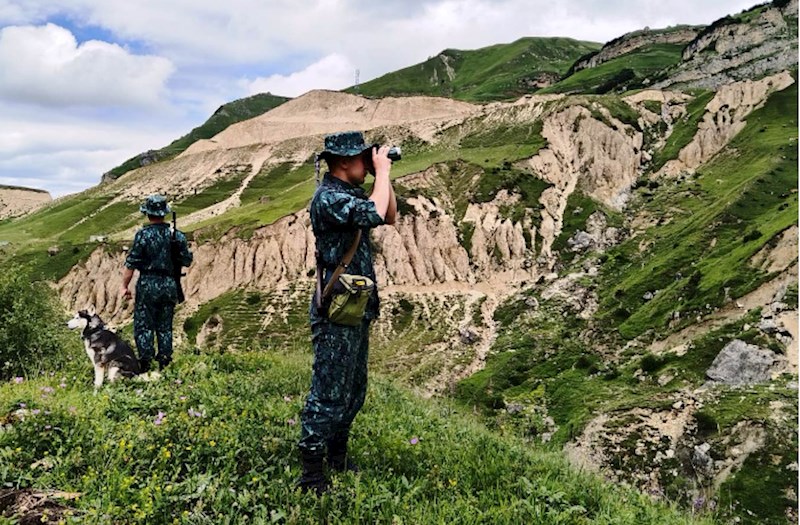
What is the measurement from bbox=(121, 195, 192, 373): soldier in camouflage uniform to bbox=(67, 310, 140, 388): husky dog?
2.04 ft

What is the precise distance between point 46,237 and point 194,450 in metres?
73.0

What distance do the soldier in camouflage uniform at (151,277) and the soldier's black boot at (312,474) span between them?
5.75m

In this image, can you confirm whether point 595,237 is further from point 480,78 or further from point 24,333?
point 480,78

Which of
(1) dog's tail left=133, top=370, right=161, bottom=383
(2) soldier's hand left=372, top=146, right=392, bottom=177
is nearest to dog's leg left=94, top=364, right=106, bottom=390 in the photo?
(1) dog's tail left=133, top=370, right=161, bottom=383

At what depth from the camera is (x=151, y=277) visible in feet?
32.0

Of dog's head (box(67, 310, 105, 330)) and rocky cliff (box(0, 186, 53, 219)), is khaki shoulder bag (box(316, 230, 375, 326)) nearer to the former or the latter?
dog's head (box(67, 310, 105, 330))

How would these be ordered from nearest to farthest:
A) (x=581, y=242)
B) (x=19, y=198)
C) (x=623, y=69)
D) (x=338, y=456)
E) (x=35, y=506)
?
(x=35, y=506)
(x=338, y=456)
(x=581, y=242)
(x=623, y=69)
(x=19, y=198)

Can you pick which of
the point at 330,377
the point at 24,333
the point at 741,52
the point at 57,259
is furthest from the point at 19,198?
the point at 330,377

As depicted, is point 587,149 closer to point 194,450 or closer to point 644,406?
point 644,406

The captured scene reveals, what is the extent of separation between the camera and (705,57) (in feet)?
297

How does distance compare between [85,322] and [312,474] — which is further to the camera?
[85,322]

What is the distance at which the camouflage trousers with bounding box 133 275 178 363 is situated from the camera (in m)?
9.76

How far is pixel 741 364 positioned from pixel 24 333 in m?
26.3

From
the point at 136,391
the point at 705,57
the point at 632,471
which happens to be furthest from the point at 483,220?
the point at 705,57
